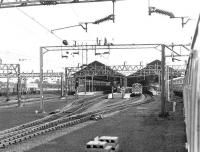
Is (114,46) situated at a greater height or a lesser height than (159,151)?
greater

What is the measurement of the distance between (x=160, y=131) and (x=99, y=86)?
91.5 metres

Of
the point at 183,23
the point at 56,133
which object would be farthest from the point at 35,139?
the point at 183,23

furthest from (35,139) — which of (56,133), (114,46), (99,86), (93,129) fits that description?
(99,86)

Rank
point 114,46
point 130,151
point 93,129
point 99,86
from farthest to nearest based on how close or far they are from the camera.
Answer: point 99,86, point 114,46, point 93,129, point 130,151

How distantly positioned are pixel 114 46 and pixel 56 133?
14960mm

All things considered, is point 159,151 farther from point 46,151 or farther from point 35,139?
point 35,139

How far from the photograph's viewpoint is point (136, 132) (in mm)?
18875

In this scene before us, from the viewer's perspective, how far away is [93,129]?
20.6 meters

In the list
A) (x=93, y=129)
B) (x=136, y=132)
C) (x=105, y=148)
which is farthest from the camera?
(x=93, y=129)

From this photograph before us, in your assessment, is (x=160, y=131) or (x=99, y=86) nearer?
(x=160, y=131)

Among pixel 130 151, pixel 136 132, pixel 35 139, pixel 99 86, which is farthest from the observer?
pixel 99 86

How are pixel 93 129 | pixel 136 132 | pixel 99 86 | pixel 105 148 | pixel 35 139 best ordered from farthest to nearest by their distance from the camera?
pixel 99 86
pixel 93 129
pixel 136 132
pixel 35 139
pixel 105 148

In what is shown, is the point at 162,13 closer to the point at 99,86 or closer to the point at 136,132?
the point at 136,132

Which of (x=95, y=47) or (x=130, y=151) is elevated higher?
(x=95, y=47)
